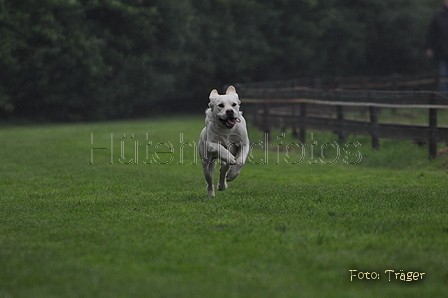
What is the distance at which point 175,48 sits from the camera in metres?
35.0

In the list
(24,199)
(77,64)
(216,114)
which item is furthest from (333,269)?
(77,64)

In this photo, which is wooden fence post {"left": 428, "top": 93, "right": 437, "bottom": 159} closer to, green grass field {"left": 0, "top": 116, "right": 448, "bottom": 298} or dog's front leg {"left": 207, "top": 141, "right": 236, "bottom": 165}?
green grass field {"left": 0, "top": 116, "right": 448, "bottom": 298}

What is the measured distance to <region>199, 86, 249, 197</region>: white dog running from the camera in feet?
29.8

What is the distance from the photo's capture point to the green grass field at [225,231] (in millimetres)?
5137

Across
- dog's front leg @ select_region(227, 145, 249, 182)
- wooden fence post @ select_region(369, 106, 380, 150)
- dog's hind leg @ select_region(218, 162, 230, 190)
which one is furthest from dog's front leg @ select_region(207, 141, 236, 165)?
wooden fence post @ select_region(369, 106, 380, 150)

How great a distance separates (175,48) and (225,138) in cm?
2617

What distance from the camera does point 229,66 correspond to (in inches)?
1476

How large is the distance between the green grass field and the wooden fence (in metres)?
A: 0.76

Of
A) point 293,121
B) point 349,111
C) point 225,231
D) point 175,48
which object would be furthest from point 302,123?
point 175,48

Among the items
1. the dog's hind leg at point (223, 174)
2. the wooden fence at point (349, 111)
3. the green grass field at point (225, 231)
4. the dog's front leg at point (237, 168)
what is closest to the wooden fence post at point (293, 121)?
the wooden fence at point (349, 111)

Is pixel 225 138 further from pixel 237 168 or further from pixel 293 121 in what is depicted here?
pixel 293 121

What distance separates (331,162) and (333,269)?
9827 millimetres

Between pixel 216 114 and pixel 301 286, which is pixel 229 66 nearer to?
pixel 216 114

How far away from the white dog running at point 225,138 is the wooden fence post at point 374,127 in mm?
6799
